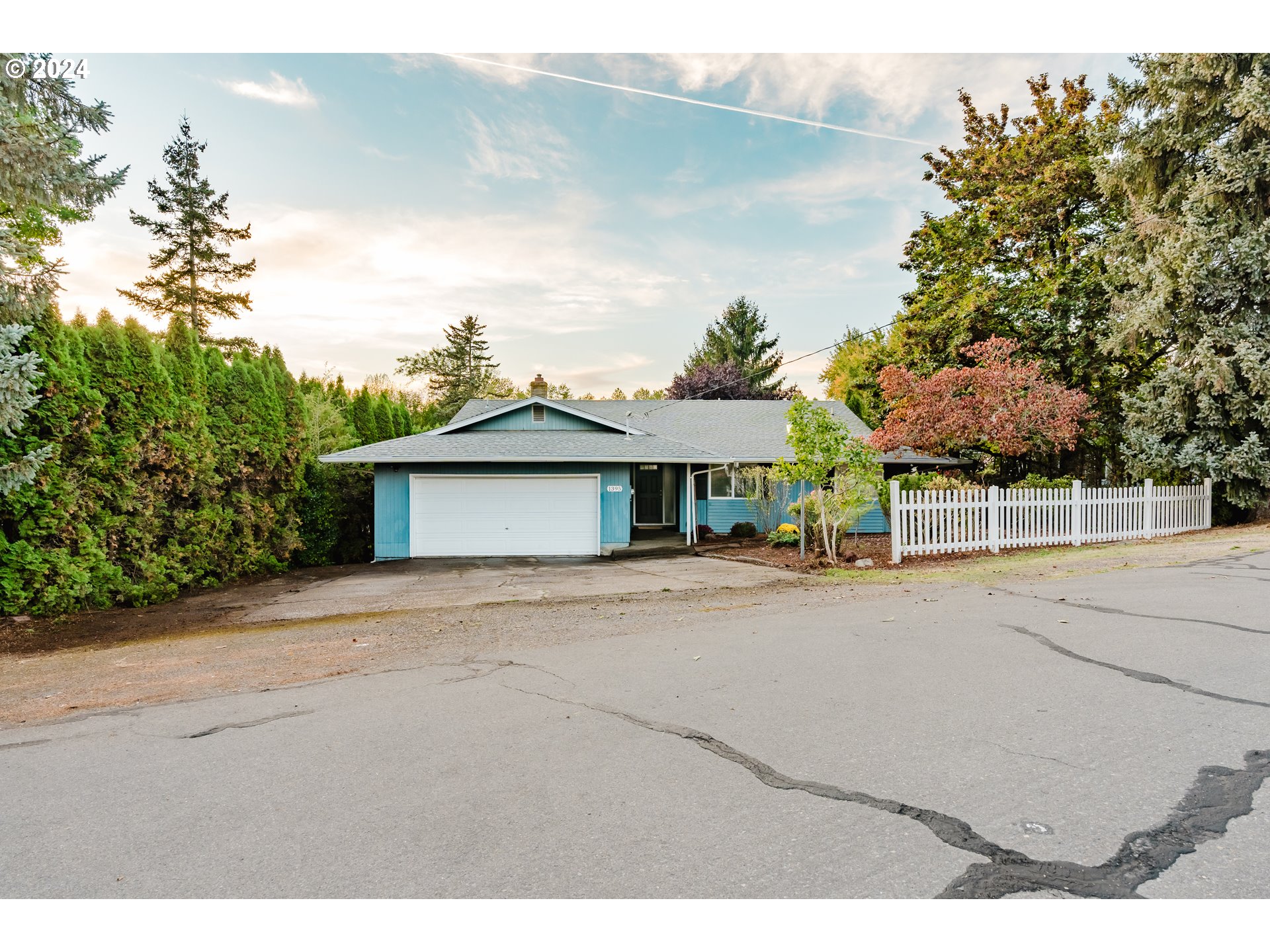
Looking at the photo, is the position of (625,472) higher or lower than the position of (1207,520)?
higher

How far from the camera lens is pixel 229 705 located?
4531 mm

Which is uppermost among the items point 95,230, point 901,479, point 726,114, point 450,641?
point 726,114

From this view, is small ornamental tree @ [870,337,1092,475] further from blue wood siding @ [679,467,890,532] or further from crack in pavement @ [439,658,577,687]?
crack in pavement @ [439,658,577,687]

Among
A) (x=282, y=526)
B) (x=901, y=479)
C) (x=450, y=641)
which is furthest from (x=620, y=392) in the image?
(x=450, y=641)

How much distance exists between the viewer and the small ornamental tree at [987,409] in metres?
14.5

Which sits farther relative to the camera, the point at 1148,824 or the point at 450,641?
the point at 450,641

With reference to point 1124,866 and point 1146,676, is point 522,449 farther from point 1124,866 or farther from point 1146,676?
point 1124,866

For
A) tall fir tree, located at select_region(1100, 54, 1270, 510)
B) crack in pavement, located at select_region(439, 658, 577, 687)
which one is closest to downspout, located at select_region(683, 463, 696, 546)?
tall fir tree, located at select_region(1100, 54, 1270, 510)

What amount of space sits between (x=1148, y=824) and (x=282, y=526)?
1390 cm

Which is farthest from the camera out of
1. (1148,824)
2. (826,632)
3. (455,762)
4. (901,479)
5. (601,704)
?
(901,479)

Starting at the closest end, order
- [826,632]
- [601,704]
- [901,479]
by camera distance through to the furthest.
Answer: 1. [601,704]
2. [826,632]
3. [901,479]

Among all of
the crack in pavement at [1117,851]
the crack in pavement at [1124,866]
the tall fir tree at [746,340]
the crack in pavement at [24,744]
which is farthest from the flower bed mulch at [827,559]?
the tall fir tree at [746,340]

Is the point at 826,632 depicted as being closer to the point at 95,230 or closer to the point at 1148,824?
the point at 1148,824

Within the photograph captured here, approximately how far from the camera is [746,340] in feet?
151
